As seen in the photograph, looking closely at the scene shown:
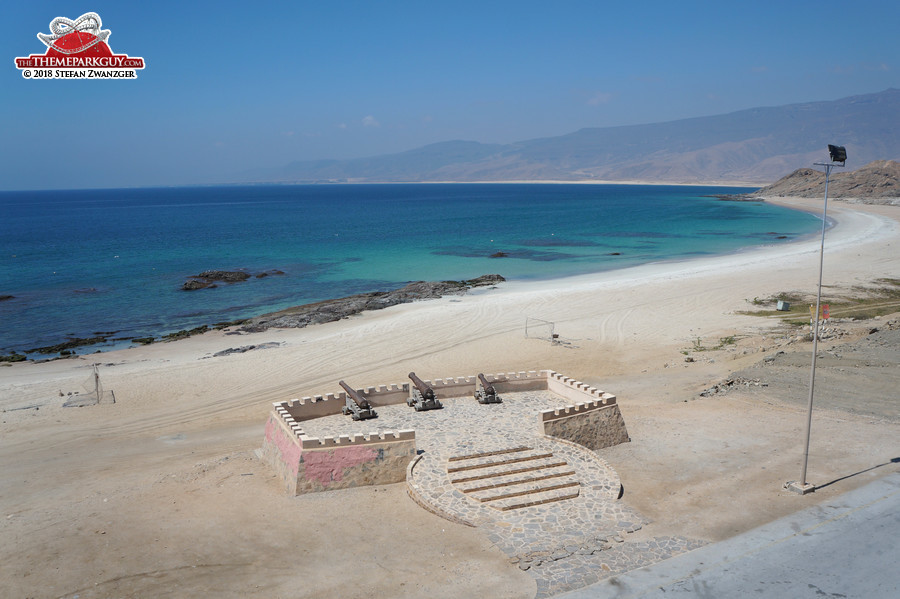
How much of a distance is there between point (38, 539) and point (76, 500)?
2157 millimetres

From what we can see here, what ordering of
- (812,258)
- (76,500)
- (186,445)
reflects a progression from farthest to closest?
(812,258)
(186,445)
(76,500)

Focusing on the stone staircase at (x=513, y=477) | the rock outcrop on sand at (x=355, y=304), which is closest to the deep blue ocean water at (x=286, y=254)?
the rock outcrop on sand at (x=355, y=304)

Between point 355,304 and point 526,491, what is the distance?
89.3 ft

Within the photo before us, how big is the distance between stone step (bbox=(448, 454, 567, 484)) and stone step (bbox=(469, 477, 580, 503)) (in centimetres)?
47

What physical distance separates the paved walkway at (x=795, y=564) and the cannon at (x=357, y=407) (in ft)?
26.6

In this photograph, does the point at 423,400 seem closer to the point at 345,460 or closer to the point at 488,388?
the point at 488,388

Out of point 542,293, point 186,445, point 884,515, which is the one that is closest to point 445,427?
point 186,445

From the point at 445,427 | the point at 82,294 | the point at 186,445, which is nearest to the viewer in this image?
the point at 445,427

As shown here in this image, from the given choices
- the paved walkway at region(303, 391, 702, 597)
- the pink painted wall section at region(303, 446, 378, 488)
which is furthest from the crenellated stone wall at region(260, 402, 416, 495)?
the paved walkway at region(303, 391, 702, 597)

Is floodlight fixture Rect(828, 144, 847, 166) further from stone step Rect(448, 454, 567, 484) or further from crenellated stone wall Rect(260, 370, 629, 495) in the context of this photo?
stone step Rect(448, 454, 567, 484)

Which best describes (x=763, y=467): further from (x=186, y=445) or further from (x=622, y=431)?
(x=186, y=445)

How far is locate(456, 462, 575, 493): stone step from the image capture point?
14375 mm

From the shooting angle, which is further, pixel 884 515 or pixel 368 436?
pixel 368 436

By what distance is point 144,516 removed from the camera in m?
14.4
